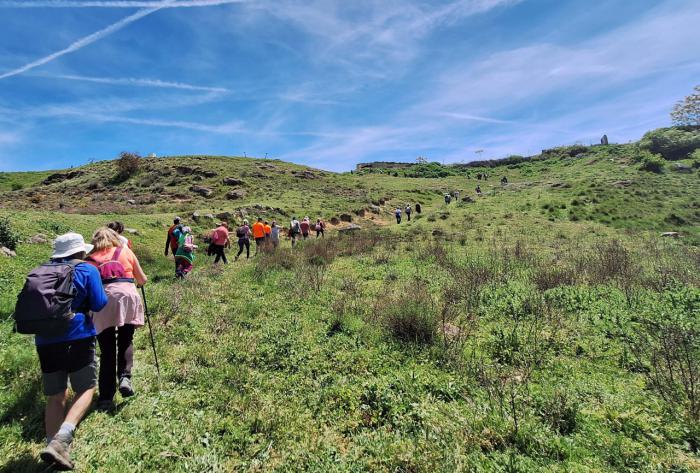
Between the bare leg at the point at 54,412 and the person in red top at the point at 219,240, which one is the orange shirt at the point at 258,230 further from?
the bare leg at the point at 54,412

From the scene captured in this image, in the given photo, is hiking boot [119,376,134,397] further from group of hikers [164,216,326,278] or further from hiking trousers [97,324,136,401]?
group of hikers [164,216,326,278]

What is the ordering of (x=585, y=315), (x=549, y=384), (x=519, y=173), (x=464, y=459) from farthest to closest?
1. (x=519, y=173)
2. (x=585, y=315)
3. (x=549, y=384)
4. (x=464, y=459)

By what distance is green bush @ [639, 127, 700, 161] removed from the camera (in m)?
46.8

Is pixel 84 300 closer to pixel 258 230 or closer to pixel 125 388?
pixel 125 388

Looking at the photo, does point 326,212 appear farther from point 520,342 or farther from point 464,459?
point 464,459

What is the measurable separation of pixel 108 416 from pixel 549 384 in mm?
5459

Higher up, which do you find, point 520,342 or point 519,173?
point 519,173

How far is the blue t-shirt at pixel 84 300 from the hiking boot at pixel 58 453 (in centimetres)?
89

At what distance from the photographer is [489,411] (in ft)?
13.2

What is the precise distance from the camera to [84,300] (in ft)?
11.9

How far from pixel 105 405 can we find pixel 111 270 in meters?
1.63

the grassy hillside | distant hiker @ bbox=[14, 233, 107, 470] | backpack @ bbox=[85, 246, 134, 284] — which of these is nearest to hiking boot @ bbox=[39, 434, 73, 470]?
distant hiker @ bbox=[14, 233, 107, 470]

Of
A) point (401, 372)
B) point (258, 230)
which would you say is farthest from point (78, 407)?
point (258, 230)

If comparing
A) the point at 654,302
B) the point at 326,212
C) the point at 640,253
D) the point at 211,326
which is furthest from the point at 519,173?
the point at 211,326
